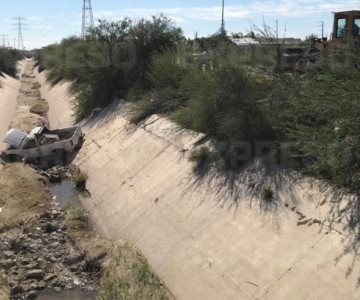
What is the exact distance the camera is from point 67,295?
1173 centimetres

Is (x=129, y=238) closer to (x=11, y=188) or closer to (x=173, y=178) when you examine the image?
(x=173, y=178)

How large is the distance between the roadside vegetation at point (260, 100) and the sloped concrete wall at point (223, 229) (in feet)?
2.45

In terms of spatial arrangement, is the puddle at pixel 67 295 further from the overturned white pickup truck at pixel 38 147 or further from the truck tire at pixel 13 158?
the truck tire at pixel 13 158

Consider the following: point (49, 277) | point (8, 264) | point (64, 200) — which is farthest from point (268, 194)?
point (64, 200)

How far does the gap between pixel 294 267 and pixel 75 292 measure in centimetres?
514

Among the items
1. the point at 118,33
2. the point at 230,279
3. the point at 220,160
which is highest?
the point at 118,33

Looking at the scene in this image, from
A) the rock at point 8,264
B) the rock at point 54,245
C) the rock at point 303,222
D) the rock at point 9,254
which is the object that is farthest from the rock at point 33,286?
the rock at point 303,222

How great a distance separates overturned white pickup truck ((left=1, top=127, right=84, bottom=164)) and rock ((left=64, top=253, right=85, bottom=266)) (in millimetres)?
11126

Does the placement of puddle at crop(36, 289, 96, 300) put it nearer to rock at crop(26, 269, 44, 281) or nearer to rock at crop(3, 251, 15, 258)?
rock at crop(26, 269, 44, 281)

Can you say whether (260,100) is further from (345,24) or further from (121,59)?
(121,59)

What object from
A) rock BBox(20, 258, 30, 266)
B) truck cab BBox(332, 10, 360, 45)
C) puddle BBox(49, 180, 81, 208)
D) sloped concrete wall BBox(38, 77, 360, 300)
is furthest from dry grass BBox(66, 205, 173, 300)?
truck cab BBox(332, 10, 360, 45)

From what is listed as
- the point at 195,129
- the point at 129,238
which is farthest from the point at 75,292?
the point at 195,129

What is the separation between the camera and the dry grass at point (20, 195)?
16.0m

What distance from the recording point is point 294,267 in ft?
30.2
